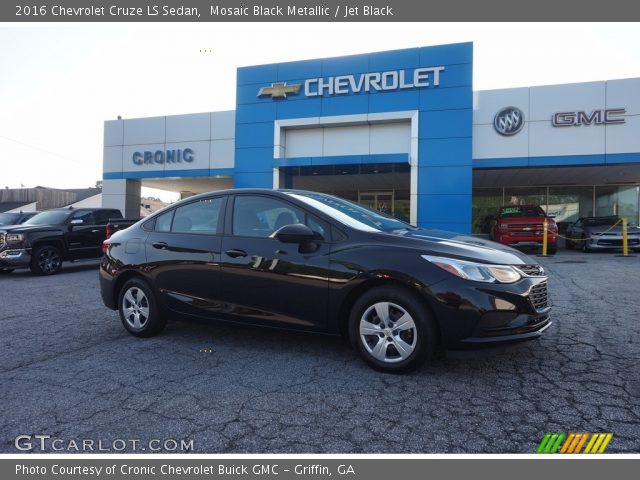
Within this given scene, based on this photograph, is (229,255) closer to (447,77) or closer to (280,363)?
(280,363)

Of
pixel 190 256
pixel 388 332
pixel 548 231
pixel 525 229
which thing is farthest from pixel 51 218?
pixel 548 231

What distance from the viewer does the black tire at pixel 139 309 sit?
450cm

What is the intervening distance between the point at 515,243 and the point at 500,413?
38.3 feet

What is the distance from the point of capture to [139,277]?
4641mm

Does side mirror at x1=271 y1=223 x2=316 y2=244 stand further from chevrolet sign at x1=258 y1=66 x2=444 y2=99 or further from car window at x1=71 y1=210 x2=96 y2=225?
chevrolet sign at x1=258 y1=66 x2=444 y2=99

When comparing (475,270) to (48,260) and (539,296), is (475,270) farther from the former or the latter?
(48,260)

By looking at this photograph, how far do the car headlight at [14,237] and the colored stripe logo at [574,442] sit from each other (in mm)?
11262

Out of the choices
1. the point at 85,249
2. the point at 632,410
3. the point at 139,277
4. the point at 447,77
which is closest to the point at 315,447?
the point at 632,410

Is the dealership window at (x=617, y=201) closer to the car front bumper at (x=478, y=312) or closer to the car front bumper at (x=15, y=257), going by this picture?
the car front bumper at (x=478, y=312)

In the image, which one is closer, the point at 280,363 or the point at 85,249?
the point at 280,363

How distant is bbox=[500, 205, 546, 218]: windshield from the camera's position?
13.8m

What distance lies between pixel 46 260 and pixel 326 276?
31.6ft

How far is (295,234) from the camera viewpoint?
3.56 m

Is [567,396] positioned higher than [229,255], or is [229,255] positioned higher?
[229,255]
